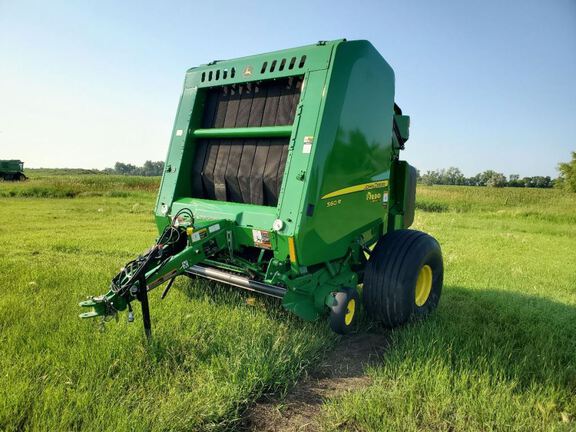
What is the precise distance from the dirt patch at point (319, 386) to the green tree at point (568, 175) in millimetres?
47718

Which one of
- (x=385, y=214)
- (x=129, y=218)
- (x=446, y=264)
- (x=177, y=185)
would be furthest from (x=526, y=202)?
(x=177, y=185)

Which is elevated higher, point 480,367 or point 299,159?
point 299,159

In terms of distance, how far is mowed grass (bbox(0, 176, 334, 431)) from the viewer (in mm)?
2549

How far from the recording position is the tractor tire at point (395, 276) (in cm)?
405

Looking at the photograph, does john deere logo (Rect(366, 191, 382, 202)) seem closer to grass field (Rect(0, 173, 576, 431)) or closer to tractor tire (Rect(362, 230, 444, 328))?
tractor tire (Rect(362, 230, 444, 328))

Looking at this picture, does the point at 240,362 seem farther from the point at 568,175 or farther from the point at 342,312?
the point at 568,175

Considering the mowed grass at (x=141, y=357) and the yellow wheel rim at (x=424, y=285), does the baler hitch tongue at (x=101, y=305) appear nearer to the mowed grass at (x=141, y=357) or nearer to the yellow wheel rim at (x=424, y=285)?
the mowed grass at (x=141, y=357)

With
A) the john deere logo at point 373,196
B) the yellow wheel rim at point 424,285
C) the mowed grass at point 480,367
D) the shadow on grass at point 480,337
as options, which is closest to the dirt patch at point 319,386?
the shadow on grass at point 480,337

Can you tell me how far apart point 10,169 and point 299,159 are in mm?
43639

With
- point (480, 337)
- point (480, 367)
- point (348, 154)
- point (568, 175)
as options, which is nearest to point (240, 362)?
point (480, 367)

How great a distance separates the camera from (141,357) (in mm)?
3186

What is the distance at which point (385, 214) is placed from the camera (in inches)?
187

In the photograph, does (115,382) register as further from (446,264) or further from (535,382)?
(446,264)

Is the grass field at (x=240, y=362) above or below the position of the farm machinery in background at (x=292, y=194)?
below
